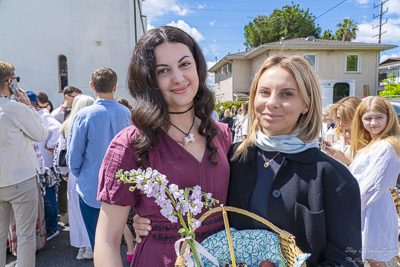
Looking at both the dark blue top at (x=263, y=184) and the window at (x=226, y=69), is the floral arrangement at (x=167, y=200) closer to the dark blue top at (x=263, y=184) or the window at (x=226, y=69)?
the dark blue top at (x=263, y=184)

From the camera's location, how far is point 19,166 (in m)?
3.14

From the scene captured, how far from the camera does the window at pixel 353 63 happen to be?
22672mm

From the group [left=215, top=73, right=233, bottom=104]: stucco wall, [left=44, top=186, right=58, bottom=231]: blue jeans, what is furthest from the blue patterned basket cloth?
[left=215, top=73, right=233, bottom=104]: stucco wall

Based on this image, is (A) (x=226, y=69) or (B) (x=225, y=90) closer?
(A) (x=226, y=69)

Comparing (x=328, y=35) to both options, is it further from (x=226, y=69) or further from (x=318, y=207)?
(x=318, y=207)

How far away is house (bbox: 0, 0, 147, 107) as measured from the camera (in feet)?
45.5

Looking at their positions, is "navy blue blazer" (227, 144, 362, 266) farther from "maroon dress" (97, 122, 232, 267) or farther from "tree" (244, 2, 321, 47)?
"tree" (244, 2, 321, 47)

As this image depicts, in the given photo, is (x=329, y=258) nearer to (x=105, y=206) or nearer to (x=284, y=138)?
(x=284, y=138)

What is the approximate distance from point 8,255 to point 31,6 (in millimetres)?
13527

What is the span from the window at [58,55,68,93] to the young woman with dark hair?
48.0ft

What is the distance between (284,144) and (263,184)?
0.73 feet

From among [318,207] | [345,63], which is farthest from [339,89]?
[318,207]

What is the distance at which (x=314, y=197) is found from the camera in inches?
49.9

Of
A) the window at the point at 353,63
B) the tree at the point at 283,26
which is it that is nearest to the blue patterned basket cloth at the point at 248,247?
the window at the point at 353,63
